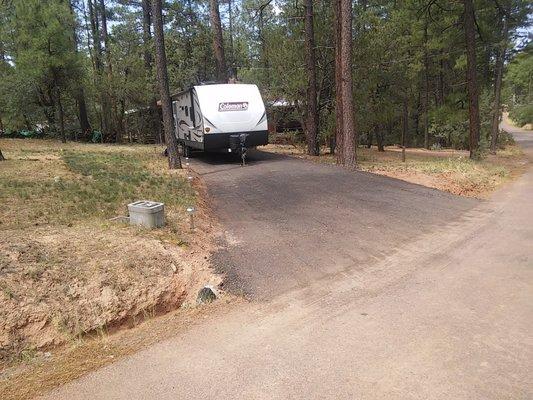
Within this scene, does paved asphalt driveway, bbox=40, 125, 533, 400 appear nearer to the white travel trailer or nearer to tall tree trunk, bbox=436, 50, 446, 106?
the white travel trailer

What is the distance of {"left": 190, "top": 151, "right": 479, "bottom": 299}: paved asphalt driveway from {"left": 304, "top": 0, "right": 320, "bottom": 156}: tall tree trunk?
5.95m

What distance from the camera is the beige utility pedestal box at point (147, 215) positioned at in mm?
6586

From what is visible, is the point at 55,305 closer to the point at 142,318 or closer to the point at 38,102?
the point at 142,318

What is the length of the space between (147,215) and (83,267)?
1.67m

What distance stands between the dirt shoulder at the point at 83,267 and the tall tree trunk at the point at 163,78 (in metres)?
4.46

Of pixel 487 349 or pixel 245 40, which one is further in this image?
pixel 245 40

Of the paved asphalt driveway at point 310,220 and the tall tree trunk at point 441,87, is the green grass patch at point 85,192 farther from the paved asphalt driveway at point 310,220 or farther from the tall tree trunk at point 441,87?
the tall tree trunk at point 441,87

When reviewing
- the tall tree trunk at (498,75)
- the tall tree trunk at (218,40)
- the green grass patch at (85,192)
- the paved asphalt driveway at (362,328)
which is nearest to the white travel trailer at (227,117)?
the green grass patch at (85,192)

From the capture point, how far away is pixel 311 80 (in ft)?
57.2

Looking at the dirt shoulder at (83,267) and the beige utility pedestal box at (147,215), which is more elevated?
the beige utility pedestal box at (147,215)

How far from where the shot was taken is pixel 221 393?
10.8ft

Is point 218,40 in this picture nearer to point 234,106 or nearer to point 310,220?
point 234,106

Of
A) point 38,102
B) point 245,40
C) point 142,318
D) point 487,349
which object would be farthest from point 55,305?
point 38,102

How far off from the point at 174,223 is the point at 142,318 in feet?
8.35
